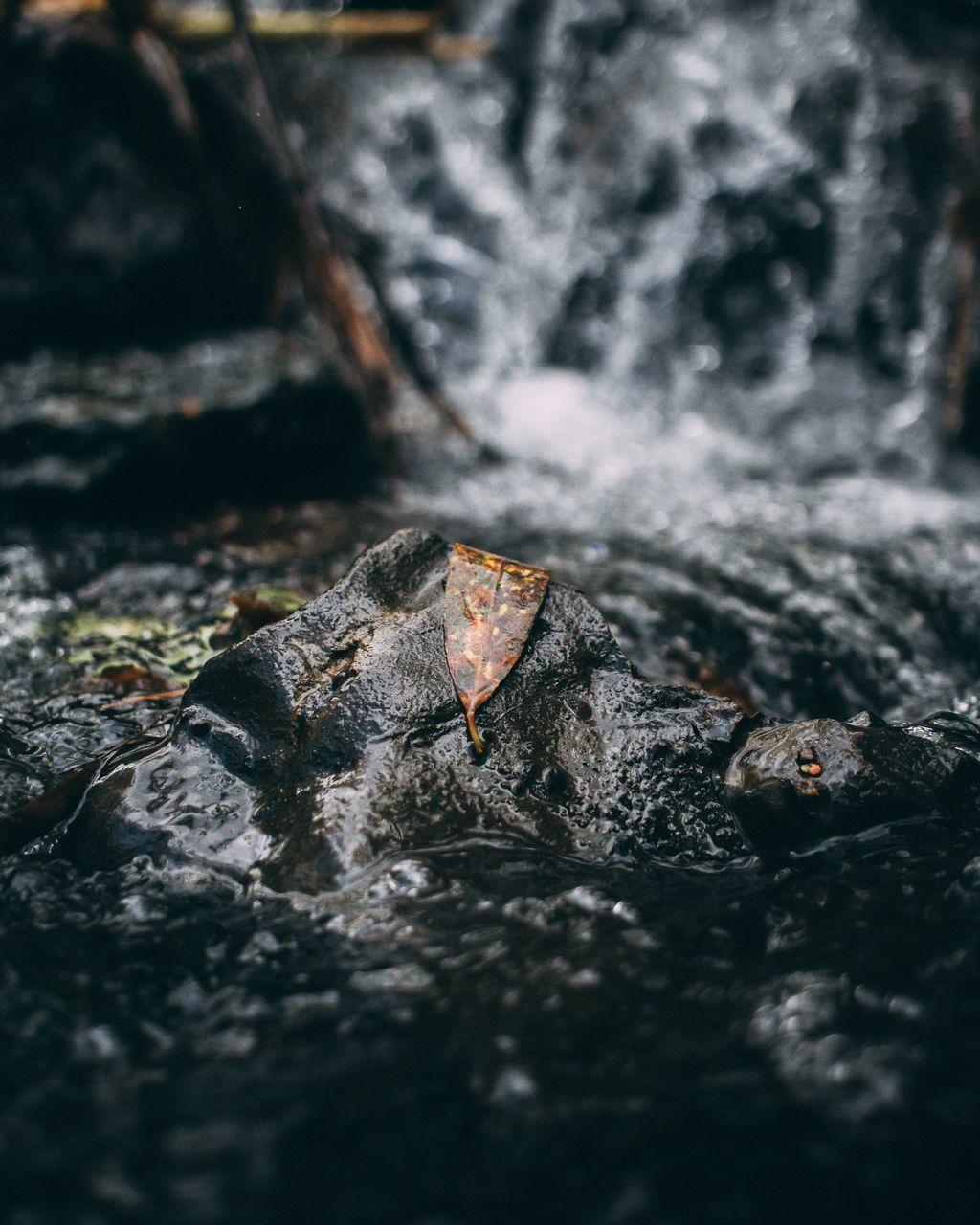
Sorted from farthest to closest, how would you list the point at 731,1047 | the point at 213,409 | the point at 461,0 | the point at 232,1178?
the point at 461,0, the point at 213,409, the point at 731,1047, the point at 232,1178

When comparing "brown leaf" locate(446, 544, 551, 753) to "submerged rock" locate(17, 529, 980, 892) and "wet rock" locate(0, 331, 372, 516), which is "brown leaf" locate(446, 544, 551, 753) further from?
"wet rock" locate(0, 331, 372, 516)

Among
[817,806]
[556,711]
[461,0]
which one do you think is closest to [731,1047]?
[817,806]

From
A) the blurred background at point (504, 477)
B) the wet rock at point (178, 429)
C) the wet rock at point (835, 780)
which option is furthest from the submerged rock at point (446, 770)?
the wet rock at point (178, 429)

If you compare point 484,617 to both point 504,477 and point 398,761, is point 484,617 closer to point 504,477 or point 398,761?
point 398,761

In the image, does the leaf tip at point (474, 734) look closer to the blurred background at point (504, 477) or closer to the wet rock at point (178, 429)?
the blurred background at point (504, 477)

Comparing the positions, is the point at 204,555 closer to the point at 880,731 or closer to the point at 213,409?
the point at 213,409
